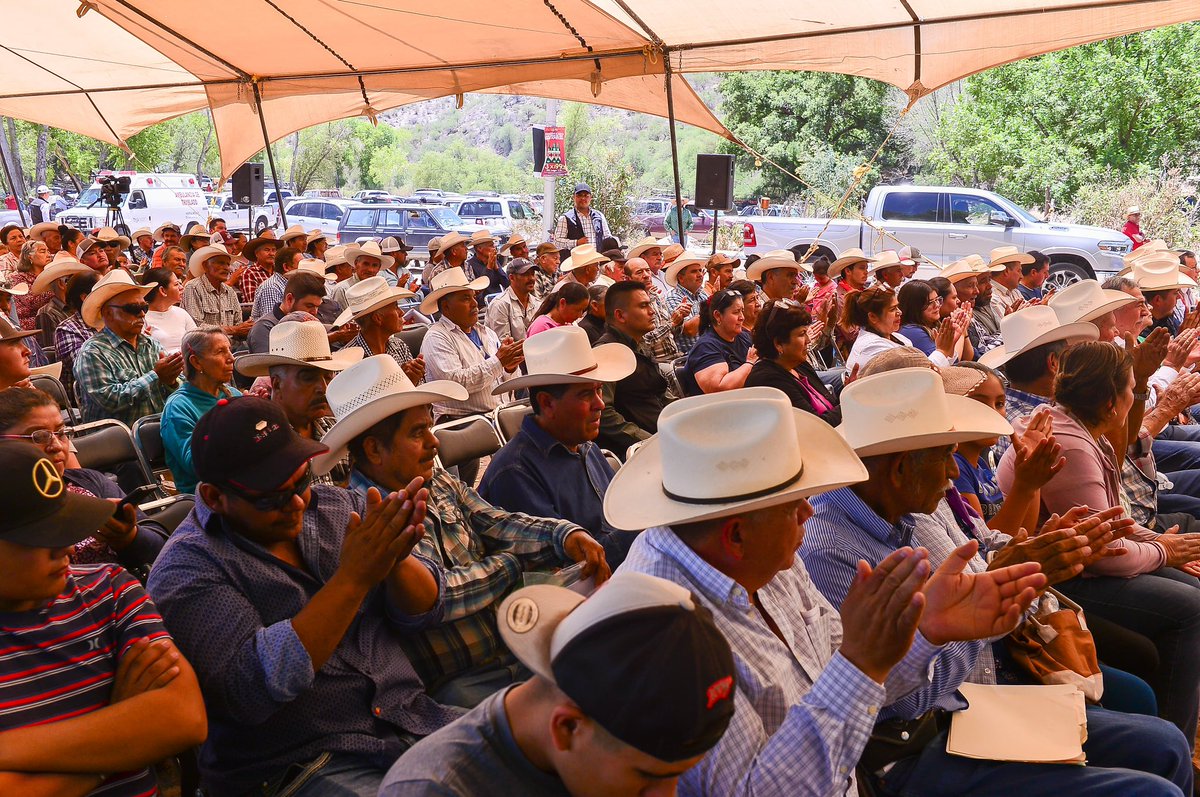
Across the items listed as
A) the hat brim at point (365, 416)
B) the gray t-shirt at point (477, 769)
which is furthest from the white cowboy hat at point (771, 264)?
the gray t-shirt at point (477, 769)

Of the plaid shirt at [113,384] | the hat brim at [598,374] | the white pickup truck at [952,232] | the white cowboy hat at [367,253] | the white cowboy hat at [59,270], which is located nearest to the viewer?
the hat brim at [598,374]

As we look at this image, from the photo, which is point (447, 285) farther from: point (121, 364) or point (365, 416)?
point (365, 416)

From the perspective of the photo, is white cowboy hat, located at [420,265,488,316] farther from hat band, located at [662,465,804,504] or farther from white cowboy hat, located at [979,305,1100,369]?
hat band, located at [662,465,804,504]

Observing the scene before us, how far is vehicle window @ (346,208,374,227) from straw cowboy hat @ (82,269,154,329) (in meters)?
18.7

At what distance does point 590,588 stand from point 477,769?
4.54 ft

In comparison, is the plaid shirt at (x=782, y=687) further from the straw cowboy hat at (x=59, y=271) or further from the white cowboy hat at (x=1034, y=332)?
the straw cowboy hat at (x=59, y=271)

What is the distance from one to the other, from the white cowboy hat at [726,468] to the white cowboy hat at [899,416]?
0.47 m

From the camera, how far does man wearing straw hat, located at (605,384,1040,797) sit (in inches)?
65.9

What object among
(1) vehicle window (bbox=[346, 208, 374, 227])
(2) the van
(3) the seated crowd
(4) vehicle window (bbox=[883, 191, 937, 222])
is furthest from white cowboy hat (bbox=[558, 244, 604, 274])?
(2) the van

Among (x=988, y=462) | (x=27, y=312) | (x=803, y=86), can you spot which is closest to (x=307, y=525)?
(x=988, y=462)

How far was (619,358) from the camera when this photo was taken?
14.0 feet

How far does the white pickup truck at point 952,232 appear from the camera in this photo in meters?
15.2

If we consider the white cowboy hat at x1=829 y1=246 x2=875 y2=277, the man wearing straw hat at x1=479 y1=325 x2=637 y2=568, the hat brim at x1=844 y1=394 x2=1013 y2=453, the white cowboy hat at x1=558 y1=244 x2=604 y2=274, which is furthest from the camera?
the white cowboy hat at x1=829 y1=246 x2=875 y2=277

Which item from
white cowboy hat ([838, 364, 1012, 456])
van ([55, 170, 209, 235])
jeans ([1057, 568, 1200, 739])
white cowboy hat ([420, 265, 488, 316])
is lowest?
jeans ([1057, 568, 1200, 739])
